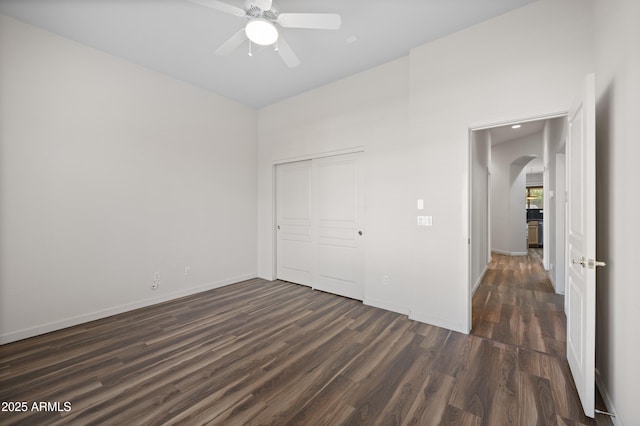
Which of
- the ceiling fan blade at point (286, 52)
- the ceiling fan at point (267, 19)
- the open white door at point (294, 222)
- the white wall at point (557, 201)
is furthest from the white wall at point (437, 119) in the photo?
the white wall at point (557, 201)

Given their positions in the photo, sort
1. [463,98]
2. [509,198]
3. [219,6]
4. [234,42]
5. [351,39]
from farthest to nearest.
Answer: [509,198] → [351,39] → [463,98] → [234,42] → [219,6]

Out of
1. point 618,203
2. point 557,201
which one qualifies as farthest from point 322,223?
point 557,201

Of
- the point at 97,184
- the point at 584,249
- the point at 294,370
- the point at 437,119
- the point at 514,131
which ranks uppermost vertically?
the point at 514,131

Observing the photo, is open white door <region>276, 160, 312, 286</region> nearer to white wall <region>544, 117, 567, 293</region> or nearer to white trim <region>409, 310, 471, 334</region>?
white trim <region>409, 310, 471, 334</region>

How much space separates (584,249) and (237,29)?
354 centimetres

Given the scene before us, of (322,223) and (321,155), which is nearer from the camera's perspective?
(321,155)

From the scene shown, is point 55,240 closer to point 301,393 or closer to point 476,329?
point 301,393

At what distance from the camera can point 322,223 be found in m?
4.25

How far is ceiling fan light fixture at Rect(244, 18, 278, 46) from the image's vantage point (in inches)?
81.6

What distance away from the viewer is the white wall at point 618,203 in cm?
139

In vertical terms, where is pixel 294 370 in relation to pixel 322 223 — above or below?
below

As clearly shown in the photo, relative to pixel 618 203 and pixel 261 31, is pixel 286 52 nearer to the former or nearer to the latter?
pixel 261 31

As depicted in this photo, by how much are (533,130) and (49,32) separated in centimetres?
848

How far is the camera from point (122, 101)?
335 centimetres
